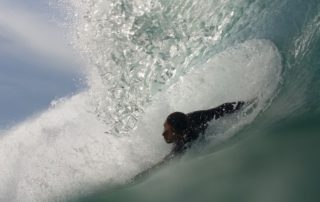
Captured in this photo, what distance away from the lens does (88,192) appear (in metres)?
7.91

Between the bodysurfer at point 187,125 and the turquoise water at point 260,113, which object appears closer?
the turquoise water at point 260,113

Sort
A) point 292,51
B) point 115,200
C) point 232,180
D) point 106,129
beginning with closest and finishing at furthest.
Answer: point 232,180 → point 292,51 → point 115,200 → point 106,129

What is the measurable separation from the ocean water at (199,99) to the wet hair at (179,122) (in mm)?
310

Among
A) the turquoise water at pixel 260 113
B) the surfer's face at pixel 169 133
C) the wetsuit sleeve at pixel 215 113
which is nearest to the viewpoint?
the turquoise water at pixel 260 113

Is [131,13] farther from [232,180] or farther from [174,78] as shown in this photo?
[232,180]

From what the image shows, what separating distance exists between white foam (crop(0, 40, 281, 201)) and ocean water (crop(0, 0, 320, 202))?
0.02 metres

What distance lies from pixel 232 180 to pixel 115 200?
2.04 m

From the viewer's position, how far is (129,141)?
7711 mm

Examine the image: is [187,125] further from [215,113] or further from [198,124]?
[215,113]

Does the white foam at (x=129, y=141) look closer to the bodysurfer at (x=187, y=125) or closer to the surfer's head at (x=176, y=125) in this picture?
the bodysurfer at (x=187, y=125)

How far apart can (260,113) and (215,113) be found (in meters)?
0.63

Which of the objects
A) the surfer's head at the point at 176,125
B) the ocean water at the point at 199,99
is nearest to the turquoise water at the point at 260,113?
the ocean water at the point at 199,99

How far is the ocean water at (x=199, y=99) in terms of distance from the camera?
5.71 m

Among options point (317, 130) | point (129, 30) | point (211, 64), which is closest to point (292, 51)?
point (317, 130)
